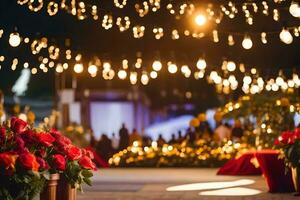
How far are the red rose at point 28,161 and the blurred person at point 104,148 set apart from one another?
16750mm

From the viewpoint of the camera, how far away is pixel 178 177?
1678 centimetres

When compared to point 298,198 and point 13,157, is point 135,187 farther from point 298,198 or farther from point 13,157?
point 13,157

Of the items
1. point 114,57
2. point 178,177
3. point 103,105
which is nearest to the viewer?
point 178,177

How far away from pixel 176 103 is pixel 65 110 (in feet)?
79.3

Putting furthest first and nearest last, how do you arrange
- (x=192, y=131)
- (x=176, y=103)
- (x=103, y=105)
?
(x=176, y=103), (x=103, y=105), (x=192, y=131)

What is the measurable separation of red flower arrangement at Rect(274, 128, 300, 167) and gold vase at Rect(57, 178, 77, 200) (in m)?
5.34

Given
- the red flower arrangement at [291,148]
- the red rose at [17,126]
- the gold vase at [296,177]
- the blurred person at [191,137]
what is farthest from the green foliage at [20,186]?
the blurred person at [191,137]

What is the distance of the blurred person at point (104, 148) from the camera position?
74.7 ft

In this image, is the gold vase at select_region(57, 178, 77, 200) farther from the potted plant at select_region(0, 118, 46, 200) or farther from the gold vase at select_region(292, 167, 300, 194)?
the gold vase at select_region(292, 167, 300, 194)

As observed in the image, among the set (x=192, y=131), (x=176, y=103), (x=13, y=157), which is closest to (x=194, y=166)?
(x=192, y=131)

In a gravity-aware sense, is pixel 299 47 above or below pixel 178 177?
above

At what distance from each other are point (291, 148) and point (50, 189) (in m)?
5.77

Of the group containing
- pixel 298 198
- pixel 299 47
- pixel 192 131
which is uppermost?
pixel 299 47

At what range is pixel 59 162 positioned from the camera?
6.43 m
